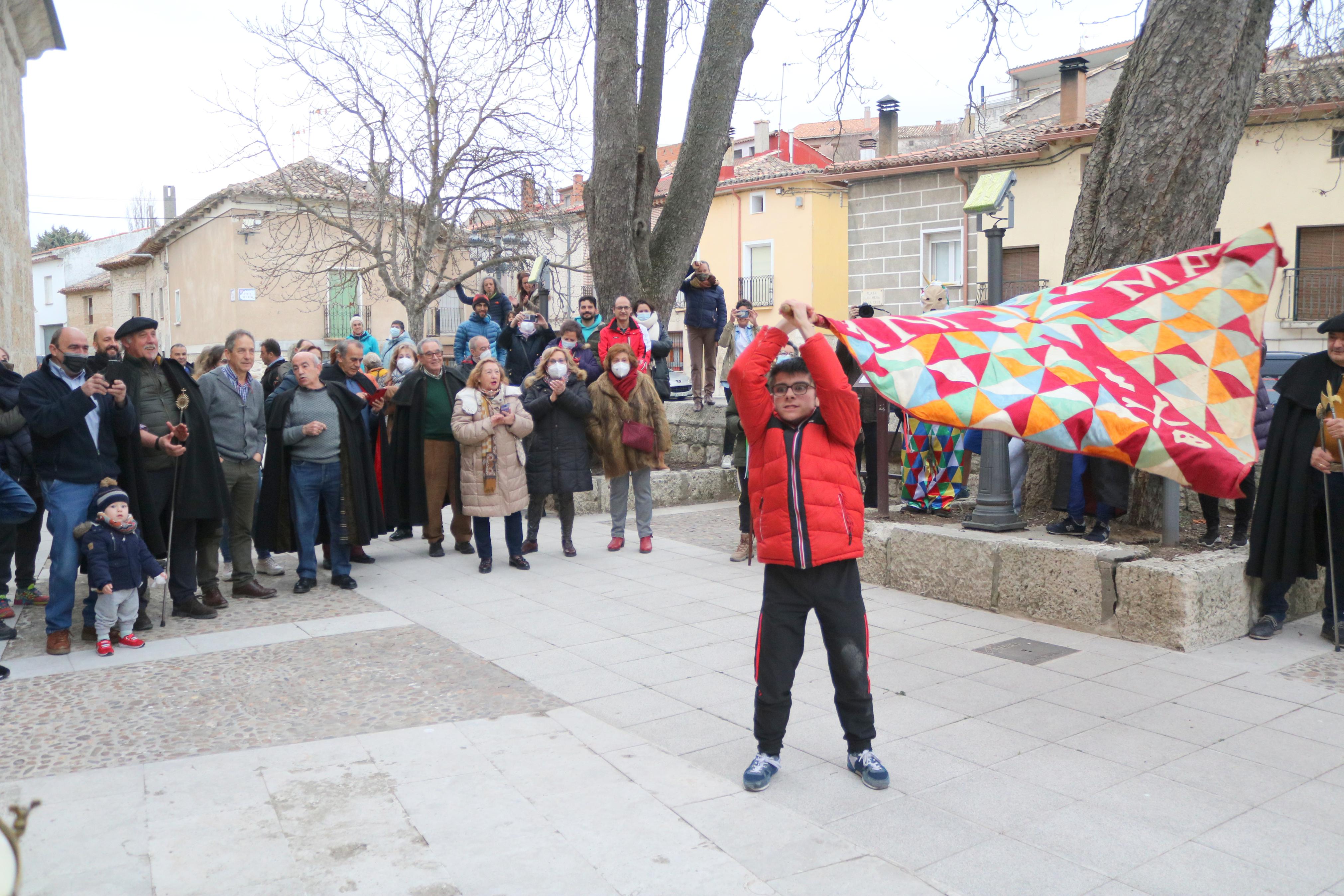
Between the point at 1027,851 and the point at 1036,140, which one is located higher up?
the point at 1036,140

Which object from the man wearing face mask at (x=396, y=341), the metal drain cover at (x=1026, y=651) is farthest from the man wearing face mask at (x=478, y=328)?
the metal drain cover at (x=1026, y=651)

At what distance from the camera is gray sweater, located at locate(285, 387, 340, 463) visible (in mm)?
8281

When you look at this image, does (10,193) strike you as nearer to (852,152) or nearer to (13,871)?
(13,871)

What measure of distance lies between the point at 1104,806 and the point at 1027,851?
0.56m

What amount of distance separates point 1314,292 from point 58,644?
25246 millimetres

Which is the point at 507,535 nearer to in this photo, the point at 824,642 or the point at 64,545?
the point at 64,545

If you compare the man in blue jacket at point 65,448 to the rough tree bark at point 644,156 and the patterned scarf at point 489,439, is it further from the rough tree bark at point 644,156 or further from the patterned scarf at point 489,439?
the rough tree bark at point 644,156

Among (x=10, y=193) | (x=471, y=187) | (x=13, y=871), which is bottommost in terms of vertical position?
(x=13, y=871)

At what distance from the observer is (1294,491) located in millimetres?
6504

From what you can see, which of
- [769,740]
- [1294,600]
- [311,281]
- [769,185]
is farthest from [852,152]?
[769,740]

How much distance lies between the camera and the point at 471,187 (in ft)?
77.6

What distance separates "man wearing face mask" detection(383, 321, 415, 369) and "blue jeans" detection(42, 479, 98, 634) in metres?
4.67

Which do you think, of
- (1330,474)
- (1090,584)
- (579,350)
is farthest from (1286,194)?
(1090,584)

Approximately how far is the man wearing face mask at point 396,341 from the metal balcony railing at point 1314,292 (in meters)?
19.6
